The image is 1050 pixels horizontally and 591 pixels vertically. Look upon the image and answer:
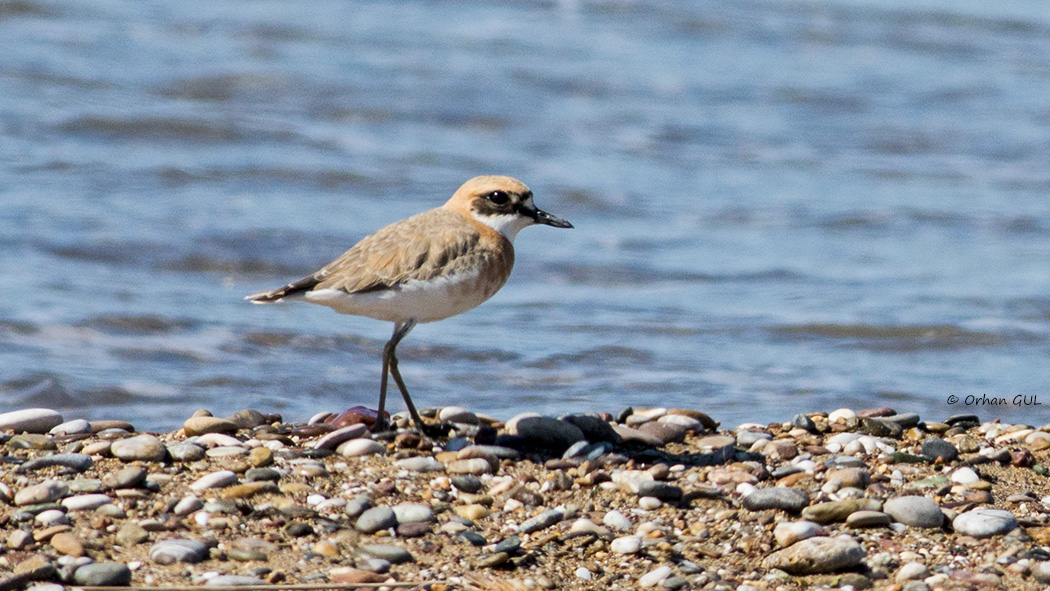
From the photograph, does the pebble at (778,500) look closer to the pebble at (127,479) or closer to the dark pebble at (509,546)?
the dark pebble at (509,546)

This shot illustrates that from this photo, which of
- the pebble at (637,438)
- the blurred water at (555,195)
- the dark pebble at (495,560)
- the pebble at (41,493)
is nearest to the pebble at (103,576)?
the pebble at (41,493)

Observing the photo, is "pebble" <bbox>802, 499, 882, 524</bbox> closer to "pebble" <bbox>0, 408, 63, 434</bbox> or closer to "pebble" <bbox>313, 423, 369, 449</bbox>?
"pebble" <bbox>313, 423, 369, 449</bbox>

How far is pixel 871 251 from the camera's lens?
977 cm

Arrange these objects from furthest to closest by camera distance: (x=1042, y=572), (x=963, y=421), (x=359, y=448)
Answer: (x=963, y=421), (x=359, y=448), (x=1042, y=572)

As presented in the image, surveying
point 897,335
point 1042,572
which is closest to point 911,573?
point 1042,572

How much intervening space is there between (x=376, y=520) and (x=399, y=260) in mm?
1239

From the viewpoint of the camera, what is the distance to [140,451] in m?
4.68

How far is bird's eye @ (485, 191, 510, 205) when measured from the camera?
5434 mm

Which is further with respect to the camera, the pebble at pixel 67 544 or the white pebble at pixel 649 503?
the white pebble at pixel 649 503

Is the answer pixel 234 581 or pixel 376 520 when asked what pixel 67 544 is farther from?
pixel 376 520

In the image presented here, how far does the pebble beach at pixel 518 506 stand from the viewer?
3.92 meters

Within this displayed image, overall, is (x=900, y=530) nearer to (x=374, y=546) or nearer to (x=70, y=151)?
(x=374, y=546)

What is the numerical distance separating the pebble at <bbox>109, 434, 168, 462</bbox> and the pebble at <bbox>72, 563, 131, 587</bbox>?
929 millimetres

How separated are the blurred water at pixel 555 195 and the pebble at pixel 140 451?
1.60 metres
